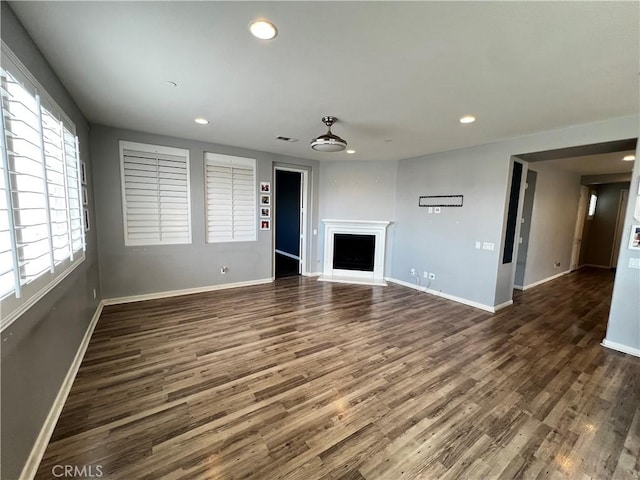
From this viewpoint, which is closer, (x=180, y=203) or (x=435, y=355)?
(x=435, y=355)

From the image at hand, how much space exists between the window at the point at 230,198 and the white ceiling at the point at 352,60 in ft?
4.61

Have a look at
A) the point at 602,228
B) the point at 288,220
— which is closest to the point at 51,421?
the point at 288,220

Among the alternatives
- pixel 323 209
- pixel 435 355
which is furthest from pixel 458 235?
pixel 323 209

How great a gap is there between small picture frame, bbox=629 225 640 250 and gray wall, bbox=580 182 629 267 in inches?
231

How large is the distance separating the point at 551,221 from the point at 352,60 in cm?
624

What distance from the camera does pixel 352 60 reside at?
190 centimetres

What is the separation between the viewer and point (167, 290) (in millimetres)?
4348

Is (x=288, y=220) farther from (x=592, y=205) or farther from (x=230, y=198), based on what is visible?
(x=592, y=205)

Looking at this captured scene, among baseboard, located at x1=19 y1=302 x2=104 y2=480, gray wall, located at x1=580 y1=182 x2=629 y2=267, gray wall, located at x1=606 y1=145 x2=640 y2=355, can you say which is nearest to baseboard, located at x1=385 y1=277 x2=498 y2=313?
gray wall, located at x1=606 y1=145 x2=640 y2=355

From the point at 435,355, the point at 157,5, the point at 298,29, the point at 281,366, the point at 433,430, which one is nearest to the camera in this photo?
the point at 157,5

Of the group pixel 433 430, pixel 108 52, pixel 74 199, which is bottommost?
pixel 433 430

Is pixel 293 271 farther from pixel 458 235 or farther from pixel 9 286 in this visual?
pixel 9 286

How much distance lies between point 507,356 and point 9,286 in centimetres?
412

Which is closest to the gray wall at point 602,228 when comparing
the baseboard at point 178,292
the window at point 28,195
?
the baseboard at point 178,292
